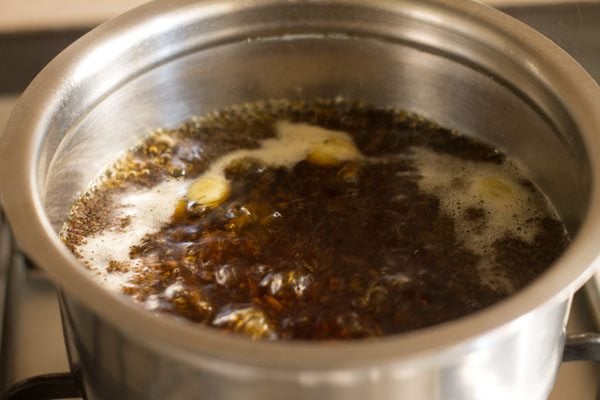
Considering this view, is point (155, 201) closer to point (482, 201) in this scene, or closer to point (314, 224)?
point (314, 224)

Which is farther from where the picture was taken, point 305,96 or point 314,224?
point 305,96

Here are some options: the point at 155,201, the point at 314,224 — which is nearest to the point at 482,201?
the point at 314,224

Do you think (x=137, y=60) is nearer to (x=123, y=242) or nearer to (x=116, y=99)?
(x=116, y=99)

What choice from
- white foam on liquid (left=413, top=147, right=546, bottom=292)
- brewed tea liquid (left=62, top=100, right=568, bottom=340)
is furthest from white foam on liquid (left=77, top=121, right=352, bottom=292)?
white foam on liquid (left=413, top=147, right=546, bottom=292)

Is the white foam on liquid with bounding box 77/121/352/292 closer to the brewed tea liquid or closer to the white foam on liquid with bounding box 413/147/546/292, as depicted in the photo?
the brewed tea liquid

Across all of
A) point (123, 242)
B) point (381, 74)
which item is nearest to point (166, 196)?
point (123, 242)

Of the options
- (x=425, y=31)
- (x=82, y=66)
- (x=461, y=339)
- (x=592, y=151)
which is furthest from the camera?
(x=425, y=31)

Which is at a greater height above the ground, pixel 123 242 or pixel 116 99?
pixel 116 99
